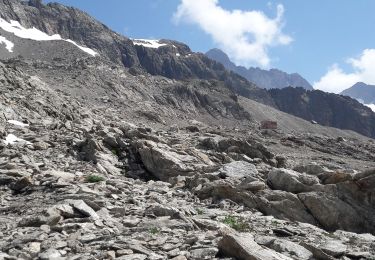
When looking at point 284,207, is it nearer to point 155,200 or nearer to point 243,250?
point 155,200

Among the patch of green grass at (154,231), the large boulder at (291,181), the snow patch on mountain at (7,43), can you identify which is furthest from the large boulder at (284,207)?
the snow patch on mountain at (7,43)

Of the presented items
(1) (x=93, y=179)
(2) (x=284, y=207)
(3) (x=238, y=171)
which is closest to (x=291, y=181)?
(2) (x=284, y=207)

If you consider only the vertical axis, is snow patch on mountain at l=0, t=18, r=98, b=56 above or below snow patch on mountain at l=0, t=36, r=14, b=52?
above

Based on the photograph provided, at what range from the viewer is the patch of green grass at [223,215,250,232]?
44.5ft

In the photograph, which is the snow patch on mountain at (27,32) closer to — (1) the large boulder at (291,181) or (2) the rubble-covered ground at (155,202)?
(2) the rubble-covered ground at (155,202)

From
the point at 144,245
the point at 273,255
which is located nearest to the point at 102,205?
the point at 144,245

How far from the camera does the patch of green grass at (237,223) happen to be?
13555 millimetres

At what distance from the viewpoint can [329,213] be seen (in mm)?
19031

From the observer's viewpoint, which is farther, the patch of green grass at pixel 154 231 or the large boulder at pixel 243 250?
the patch of green grass at pixel 154 231

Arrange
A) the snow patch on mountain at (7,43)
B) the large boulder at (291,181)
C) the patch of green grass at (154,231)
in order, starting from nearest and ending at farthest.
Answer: the patch of green grass at (154,231), the large boulder at (291,181), the snow patch on mountain at (7,43)

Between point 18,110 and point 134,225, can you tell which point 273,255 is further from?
point 18,110

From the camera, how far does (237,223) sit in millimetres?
14125

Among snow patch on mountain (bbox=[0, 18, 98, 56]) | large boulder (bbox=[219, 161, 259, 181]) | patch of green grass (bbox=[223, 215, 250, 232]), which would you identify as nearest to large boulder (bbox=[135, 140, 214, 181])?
large boulder (bbox=[219, 161, 259, 181])

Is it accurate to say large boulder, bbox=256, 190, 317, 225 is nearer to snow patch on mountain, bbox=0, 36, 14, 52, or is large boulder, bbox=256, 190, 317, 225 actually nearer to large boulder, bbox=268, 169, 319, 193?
large boulder, bbox=268, 169, 319, 193
